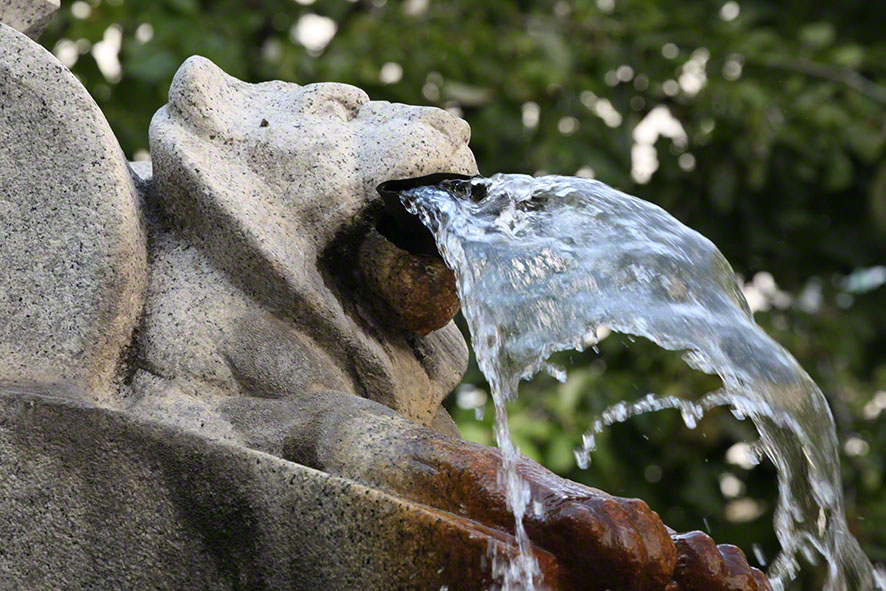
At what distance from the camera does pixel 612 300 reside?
5.60ft

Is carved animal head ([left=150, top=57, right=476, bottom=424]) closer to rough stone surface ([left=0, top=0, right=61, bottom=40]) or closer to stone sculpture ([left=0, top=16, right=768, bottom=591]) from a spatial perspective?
stone sculpture ([left=0, top=16, right=768, bottom=591])

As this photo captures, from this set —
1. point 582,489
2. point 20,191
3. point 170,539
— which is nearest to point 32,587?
point 170,539

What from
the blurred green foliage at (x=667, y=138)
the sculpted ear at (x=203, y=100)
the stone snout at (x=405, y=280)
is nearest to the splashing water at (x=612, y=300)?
the stone snout at (x=405, y=280)

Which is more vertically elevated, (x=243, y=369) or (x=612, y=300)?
(x=612, y=300)

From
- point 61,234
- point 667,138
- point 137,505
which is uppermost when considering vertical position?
point 61,234

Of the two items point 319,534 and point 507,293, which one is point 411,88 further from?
point 319,534

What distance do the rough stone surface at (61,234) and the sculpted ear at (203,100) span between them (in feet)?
0.44

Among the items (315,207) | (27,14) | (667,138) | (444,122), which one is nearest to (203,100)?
(315,207)

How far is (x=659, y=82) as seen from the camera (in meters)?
4.30

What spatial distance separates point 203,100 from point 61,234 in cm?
30

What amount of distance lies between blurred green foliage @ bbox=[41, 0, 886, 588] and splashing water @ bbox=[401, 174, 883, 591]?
1906 millimetres

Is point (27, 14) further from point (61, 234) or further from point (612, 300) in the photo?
point (612, 300)

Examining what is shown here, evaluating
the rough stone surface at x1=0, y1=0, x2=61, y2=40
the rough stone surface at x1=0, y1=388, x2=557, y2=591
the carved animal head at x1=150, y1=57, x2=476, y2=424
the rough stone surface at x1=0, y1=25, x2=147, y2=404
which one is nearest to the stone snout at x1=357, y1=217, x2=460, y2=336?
the carved animal head at x1=150, y1=57, x2=476, y2=424

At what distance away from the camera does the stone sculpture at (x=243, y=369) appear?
4.49 feet
